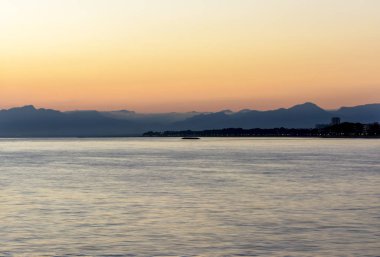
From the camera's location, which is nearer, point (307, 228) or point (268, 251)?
point (268, 251)

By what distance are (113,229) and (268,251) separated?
868 cm

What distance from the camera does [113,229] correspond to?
3294 cm

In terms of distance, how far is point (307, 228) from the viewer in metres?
33.2

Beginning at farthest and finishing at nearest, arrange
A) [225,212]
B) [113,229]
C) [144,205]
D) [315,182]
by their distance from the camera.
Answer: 1. [315,182]
2. [144,205]
3. [225,212]
4. [113,229]

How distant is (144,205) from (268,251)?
57.5 feet

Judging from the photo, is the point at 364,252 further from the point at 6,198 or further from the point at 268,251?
the point at 6,198

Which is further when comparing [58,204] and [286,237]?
[58,204]

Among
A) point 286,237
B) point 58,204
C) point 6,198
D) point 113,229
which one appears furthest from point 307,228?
point 6,198

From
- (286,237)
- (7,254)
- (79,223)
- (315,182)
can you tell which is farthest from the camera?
(315,182)

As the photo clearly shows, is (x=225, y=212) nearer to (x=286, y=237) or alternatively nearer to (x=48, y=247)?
(x=286, y=237)

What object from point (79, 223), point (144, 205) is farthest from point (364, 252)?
point (144, 205)

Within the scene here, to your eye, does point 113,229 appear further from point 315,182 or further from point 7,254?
point 315,182

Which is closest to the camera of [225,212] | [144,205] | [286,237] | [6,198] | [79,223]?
[286,237]

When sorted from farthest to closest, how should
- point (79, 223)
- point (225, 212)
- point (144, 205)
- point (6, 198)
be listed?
point (6, 198), point (144, 205), point (225, 212), point (79, 223)
